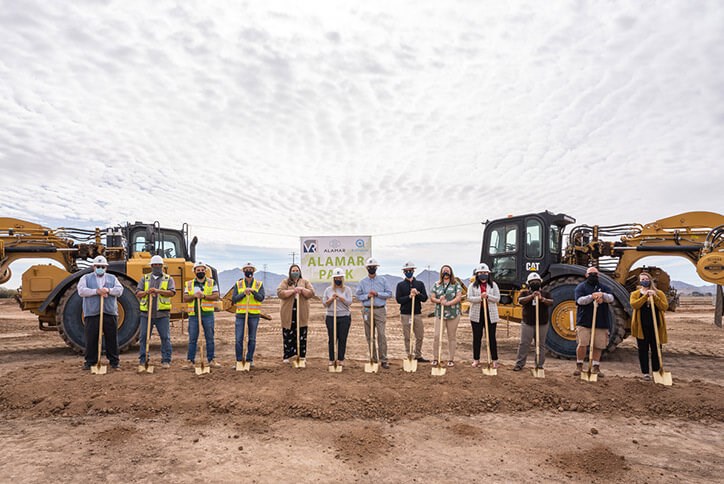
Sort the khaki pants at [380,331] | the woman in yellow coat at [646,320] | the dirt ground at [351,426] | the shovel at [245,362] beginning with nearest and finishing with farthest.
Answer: the dirt ground at [351,426] → the woman in yellow coat at [646,320] → the shovel at [245,362] → the khaki pants at [380,331]

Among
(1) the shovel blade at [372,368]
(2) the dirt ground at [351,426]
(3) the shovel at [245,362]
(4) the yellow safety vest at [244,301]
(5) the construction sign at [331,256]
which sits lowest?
(2) the dirt ground at [351,426]

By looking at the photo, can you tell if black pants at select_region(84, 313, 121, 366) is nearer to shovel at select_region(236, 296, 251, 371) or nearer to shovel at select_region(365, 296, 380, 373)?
shovel at select_region(236, 296, 251, 371)

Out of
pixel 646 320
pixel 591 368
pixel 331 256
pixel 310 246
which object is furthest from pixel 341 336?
pixel 310 246

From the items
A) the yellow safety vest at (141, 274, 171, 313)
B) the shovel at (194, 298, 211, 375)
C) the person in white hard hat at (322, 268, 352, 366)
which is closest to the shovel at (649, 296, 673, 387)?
the person in white hard hat at (322, 268, 352, 366)

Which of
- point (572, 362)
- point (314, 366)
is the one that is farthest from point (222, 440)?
point (572, 362)

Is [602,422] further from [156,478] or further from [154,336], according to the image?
[154,336]

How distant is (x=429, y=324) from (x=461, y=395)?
39.4 feet

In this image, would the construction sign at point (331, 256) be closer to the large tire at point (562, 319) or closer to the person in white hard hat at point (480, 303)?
the large tire at point (562, 319)

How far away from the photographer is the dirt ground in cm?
407

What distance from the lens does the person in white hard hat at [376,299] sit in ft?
24.7

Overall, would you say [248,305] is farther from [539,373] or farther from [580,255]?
[580,255]

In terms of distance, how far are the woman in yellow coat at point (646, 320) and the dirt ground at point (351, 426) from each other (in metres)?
0.53

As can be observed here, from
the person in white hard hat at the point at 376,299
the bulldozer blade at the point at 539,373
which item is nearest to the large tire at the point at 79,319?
the person in white hard hat at the point at 376,299

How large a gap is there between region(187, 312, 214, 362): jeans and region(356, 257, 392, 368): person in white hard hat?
262 cm
